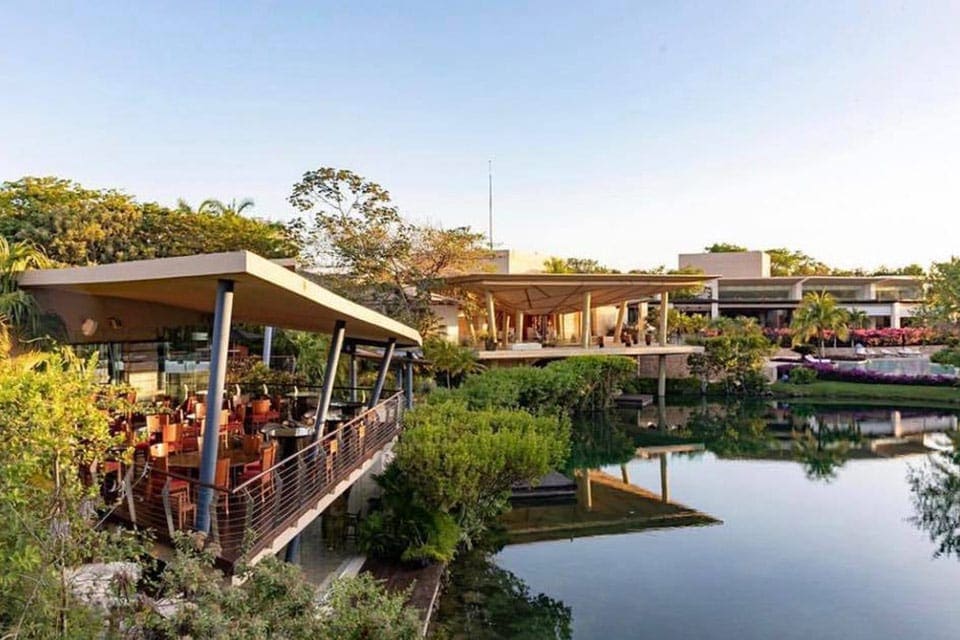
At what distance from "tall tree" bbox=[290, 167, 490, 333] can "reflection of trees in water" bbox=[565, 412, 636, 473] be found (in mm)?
7415

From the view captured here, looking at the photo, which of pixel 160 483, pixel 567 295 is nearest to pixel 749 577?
pixel 160 483

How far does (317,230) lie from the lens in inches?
1093

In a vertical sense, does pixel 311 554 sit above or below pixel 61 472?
Answer: below

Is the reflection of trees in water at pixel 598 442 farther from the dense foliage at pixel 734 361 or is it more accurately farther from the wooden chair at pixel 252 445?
the wooden chair at pixel 252 445

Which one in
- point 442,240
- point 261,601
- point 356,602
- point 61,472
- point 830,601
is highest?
point 442,240

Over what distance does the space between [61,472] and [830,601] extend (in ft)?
36.6

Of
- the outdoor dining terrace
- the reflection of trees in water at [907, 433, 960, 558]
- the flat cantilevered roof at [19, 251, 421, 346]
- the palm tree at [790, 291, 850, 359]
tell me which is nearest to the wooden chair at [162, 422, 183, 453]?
the outdoor dining terrace

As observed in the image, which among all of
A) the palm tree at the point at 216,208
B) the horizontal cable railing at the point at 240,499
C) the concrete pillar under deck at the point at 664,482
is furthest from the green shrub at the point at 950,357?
the palm tree at the point at 216,208

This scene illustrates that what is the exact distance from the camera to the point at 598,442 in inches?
989

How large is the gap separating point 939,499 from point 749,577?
866 centimetres

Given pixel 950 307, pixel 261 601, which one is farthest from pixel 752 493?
pixel 950 307

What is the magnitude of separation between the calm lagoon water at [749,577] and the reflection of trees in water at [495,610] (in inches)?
1.4

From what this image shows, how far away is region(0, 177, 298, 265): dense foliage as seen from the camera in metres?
25.3

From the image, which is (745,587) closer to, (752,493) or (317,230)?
(752,493)
